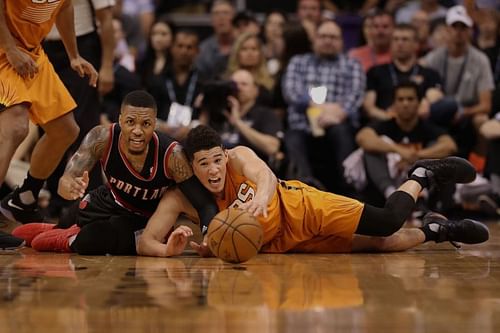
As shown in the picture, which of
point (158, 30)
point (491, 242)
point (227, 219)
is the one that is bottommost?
point (491, 242)

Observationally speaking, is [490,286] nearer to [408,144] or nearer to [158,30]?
[408,144]

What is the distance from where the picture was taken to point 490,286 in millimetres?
4633

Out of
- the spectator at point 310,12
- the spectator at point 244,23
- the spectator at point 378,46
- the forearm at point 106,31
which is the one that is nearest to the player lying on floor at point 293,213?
the forearm at point 106,31

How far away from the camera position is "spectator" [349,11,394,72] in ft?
32.3

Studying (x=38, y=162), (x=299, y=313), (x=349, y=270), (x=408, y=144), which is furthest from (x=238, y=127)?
(x=299, y=313)

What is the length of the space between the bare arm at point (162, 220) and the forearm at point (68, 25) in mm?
1315

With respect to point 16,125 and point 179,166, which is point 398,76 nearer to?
point 179,166

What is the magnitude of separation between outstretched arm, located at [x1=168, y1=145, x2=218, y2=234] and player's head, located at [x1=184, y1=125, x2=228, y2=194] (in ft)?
0.26

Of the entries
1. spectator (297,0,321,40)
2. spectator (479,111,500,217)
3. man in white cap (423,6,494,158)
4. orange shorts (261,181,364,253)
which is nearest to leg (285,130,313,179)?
man in white cap (423,6,494,158)

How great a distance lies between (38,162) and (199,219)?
1.32m

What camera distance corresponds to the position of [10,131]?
568cm

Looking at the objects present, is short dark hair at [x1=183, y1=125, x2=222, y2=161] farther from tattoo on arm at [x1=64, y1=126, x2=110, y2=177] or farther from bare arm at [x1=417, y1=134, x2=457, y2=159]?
bare arm at [x1=417, y1=134, x2=457, y2=159]

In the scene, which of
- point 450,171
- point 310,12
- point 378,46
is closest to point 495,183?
point 378,46

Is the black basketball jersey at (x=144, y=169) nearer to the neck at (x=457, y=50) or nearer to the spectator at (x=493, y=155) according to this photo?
the spectator at (x=493, y=155)
